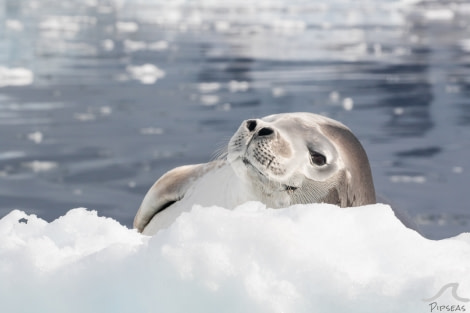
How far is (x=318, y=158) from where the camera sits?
3988mm

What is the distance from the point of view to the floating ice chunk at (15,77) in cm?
1217

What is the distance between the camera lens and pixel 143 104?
10984 mm

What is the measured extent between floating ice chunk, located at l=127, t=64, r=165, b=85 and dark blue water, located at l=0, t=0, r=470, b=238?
31 millimetres

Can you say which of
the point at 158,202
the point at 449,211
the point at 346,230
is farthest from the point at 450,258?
the point at 449,211

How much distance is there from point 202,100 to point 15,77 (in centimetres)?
257

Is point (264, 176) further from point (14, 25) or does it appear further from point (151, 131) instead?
point (14, 25)

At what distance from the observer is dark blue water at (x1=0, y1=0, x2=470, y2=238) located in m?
7.33

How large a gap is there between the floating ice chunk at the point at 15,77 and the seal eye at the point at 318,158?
28.0 feet

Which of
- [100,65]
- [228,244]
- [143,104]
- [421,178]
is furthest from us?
[100,65]

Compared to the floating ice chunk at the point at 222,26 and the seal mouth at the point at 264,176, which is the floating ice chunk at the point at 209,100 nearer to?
the seal mouth at the point at 264,176

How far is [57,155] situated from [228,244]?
6.06 metres

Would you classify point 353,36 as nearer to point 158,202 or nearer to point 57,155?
point 57,155

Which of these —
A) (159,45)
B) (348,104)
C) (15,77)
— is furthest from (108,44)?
(348,104)

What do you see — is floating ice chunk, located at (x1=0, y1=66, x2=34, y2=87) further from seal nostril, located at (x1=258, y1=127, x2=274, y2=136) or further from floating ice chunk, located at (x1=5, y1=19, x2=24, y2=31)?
seal nostril, located at (x1=258, y1=127, x2=274, y2=136)
